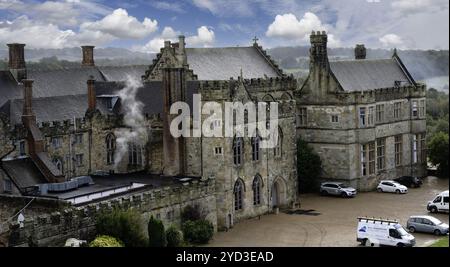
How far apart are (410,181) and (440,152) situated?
474 centimetres

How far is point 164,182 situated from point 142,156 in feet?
15.4

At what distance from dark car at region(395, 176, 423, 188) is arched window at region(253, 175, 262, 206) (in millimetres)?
13555

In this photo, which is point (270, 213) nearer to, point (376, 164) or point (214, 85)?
point (214, 85)

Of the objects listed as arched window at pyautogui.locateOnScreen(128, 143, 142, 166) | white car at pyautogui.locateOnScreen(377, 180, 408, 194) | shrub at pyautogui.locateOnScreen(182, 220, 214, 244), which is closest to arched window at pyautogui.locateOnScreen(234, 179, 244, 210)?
shrub at pyautogui.locateOnScreen(182, 220, 214, 244)

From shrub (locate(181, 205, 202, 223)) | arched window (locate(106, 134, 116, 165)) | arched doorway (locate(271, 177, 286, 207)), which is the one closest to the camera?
shrub (locate(181, 205, 202, 223))

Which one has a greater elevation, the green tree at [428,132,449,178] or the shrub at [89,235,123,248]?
the green tree at [428,132,449,178]

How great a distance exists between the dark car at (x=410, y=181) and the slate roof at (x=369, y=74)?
6456 mm

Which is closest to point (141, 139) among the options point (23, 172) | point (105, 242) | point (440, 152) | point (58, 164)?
point (58, 164)

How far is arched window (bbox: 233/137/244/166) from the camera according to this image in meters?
35.4

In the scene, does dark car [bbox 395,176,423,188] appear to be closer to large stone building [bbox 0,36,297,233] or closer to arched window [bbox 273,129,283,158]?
large stone building [bbox 0,36,297,233]

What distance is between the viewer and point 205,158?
35.3m

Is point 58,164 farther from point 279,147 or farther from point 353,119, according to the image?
point 353,119

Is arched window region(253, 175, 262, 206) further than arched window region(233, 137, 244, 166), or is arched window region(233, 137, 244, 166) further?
arched window region(253, 175, 262, 206)

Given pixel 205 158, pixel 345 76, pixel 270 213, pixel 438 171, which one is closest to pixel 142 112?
pixel 205 158
